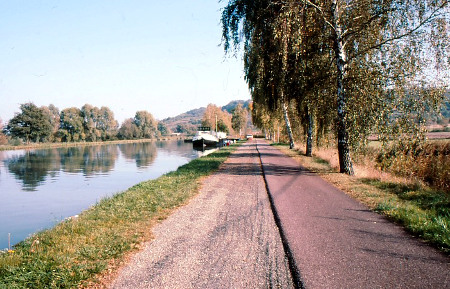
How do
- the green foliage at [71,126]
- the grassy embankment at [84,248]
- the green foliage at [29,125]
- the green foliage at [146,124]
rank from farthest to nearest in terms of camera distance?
the green foliage at [146,124], the green foliage at [71,126], the green foliage at [29,125], the grassy embankment at [84,248]

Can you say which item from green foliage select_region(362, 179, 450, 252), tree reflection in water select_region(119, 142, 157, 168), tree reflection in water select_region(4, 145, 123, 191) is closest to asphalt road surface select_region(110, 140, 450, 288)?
green foliage select_region(362, 179, 450, 252)

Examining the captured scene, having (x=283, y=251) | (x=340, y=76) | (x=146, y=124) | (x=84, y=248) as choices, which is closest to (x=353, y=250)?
(x=283, y=251)

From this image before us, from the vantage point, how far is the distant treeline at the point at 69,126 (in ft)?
240

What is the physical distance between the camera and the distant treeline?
73000 mm

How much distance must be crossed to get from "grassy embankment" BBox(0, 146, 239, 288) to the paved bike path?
2.77 meters

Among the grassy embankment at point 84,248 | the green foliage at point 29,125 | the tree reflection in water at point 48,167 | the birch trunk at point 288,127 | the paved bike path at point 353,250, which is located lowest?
the tree reflection in water at point 48,167

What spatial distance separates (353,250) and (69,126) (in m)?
100

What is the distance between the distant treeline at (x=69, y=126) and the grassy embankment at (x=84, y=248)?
271ft

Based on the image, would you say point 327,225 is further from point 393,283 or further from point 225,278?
point 225,278

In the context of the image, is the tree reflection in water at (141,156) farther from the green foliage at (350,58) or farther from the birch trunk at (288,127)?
the green foliage at (350,58)

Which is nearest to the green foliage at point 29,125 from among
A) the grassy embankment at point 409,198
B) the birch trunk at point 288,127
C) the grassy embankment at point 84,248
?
the birch trunk at point 288,127

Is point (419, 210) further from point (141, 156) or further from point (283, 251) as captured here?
point (141, 156)

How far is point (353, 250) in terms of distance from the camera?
4.23 metres

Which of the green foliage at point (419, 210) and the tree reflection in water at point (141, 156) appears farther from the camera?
the tree reflection in water at point (141, 156)
